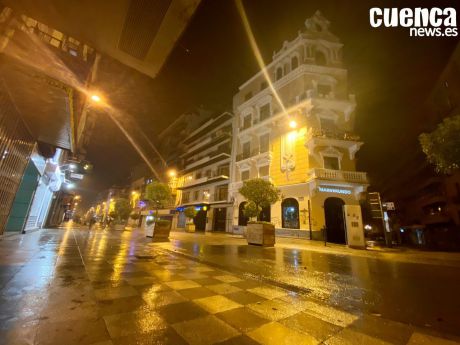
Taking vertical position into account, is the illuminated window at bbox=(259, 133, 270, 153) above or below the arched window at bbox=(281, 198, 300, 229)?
→ above

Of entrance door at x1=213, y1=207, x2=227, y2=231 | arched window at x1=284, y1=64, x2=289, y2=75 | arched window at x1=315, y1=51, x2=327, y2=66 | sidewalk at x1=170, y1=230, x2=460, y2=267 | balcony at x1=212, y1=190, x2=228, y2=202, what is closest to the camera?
sidewalk at x1=170, y1=230, x2=460, y2=267

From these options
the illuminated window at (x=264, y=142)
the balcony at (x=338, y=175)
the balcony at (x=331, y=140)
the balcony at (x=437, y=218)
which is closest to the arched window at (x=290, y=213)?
the balcony at (x=338, y=175)

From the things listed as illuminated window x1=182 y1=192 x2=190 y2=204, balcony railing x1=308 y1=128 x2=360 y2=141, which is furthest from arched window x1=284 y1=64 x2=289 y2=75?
illuminated window x1=182 y1=192 x2=190 y2=204

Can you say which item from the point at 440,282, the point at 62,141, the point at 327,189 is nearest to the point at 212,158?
the point at 327,189

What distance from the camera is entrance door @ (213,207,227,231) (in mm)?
27781

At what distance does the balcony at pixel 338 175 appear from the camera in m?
17.4

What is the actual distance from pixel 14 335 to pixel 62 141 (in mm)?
10947

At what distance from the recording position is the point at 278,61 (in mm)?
23391

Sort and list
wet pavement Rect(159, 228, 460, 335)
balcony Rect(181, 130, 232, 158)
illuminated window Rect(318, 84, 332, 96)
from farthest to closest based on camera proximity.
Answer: balcony Rect(181, 130, 232, 158), illuminated window Rect(318, 84, 332, 96), wet pavement Rect(159, 228, 460, 335)

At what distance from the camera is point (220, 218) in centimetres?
2838

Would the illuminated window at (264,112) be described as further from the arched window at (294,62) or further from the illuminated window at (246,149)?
the arched window at (294,62)

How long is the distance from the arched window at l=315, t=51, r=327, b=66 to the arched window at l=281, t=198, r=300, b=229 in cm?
1510

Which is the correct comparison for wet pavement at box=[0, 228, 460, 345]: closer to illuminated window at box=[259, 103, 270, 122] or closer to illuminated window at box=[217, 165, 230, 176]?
illuminated window at box=[259, 103, 270, 122]

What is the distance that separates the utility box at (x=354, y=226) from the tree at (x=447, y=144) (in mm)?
4671
